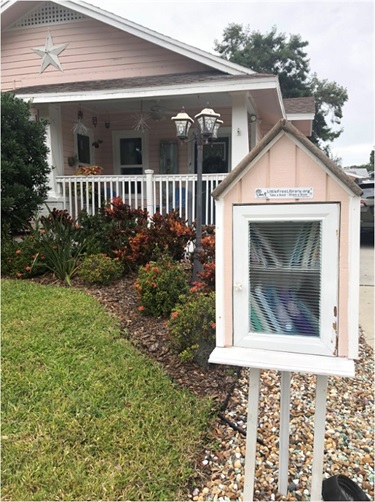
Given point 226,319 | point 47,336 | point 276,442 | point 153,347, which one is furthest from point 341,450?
point 47,336

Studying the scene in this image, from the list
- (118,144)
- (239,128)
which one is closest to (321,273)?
(239,128)

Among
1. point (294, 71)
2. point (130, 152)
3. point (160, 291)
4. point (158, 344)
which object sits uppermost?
point (294, 71)

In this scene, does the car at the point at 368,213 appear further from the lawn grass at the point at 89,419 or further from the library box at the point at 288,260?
the library box at the point at 288,260

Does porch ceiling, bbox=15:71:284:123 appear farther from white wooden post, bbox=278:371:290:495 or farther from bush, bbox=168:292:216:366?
white wooden post, bbox=278:371:290:495

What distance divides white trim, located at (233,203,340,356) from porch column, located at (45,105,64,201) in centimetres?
653

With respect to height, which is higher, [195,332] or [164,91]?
[164,91]

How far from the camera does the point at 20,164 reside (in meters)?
5.77

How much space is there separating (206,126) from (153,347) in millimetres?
2812

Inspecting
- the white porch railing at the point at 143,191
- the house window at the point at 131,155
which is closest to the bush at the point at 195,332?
the white porch railing at the point at 143,191

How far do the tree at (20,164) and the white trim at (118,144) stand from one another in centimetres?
351

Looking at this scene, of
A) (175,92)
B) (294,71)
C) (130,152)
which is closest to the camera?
(175,92)

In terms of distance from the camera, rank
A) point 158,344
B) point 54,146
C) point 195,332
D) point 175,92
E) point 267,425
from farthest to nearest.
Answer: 1. point 54,146
2. point 175,92
3. point 158,344
4. point 195,332
5. point 267,425

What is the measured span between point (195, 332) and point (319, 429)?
61.1 inches

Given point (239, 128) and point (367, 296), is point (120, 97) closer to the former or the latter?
point (239, 128)
